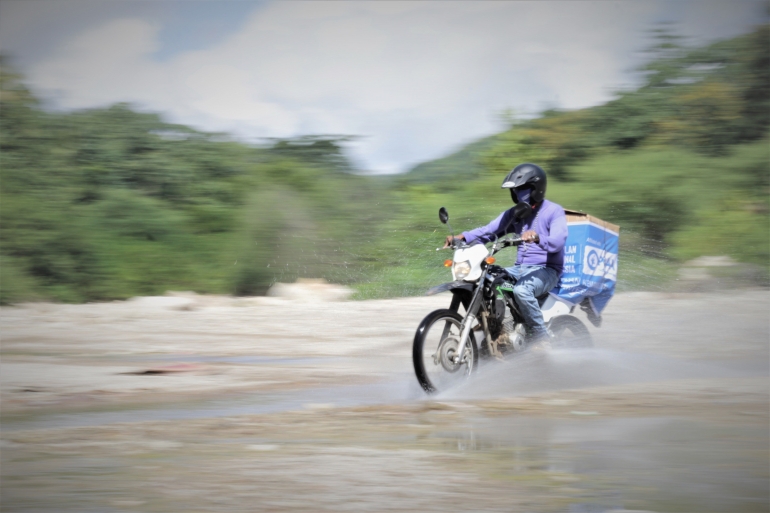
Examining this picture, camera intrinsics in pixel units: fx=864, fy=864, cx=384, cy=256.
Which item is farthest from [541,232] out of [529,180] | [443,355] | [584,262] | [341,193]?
[341,193]

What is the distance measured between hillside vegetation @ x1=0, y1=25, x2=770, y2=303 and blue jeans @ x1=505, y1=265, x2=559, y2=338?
8574 millimetres

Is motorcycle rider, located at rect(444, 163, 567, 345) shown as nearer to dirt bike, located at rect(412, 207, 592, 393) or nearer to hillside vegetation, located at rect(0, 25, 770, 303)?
dirt bike, located at rect(412, 207, 592, 393)

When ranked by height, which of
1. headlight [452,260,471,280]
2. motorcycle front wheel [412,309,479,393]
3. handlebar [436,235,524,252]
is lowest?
motorcycle front wheel [412,309,479,393]

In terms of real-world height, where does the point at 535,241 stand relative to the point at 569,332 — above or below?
above

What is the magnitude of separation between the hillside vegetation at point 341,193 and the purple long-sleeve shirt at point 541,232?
8.48 metres

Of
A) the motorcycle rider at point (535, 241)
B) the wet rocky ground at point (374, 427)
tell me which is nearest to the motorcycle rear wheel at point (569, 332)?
the wet rocky ground at point (374, 427)

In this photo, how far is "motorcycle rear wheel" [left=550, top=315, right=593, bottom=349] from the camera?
773 centimetres

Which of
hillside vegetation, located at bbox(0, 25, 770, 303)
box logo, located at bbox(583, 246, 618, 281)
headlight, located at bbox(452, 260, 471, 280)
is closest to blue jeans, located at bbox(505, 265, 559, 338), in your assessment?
box logo, located at bbox(583, 246, 618, 281)

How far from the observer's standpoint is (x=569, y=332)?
7836 millimetres

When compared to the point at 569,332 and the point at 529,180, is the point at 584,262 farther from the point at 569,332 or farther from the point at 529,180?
the point at 529,180

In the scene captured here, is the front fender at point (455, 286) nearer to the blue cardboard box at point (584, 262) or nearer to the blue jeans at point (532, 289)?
the blue jeans at point (532, 289)

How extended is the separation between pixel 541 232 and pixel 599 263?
2.77 ft

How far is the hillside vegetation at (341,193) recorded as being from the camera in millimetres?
16594

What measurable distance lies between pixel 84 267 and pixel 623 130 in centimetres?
1213
